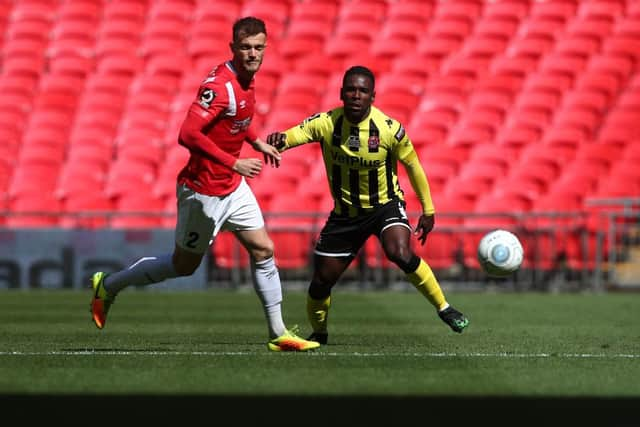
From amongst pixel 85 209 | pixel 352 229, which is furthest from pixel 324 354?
pixel 85 209

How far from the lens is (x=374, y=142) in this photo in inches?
360

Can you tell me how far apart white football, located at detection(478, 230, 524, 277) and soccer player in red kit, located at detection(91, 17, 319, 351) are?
234 centimetres

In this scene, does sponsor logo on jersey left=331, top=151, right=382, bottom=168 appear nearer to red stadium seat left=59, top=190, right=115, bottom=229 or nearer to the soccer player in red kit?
the soccer player in red kit

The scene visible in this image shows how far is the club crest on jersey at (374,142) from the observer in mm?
9125

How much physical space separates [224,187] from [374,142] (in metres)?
1.27

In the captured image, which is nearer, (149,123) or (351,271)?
(351,271)

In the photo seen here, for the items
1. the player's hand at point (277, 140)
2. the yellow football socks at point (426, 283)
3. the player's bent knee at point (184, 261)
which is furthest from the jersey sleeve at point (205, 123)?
the yellow football socks at point (426, 283)

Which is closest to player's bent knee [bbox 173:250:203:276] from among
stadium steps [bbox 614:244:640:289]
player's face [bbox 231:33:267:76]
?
player's face [bbox 231:33:267:76]

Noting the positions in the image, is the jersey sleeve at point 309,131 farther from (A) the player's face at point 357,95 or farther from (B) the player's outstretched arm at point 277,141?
(A) the player's face at point 357,95

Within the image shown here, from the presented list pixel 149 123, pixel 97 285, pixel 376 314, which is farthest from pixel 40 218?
pixel 97 285

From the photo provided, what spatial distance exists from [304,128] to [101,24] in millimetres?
16263

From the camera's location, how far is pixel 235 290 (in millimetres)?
18297

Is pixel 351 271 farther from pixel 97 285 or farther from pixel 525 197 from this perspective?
pixel 97 285

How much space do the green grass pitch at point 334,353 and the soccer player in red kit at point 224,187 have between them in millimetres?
507
